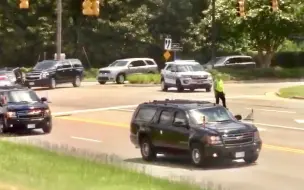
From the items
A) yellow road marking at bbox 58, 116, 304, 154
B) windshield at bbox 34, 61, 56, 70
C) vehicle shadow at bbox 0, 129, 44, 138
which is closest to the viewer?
yellow road marking at bbox 58, 116, 304, 154

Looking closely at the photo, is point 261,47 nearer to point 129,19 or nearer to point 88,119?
point 129,19

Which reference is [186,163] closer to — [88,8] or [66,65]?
[88,8]

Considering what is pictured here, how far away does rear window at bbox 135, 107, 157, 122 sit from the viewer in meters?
21.4

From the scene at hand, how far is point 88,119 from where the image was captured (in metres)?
33.5

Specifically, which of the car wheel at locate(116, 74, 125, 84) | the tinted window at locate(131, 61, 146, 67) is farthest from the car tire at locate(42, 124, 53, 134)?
the tinted window at locate(131, 61, 146, 67)

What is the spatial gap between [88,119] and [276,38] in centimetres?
3739

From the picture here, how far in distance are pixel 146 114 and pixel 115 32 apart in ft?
176

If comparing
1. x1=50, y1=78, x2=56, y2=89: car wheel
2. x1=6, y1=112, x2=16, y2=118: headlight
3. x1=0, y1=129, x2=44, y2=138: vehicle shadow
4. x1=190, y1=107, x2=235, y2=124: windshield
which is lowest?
x1=50, y1=78, x2=56, y2=89: car wheel

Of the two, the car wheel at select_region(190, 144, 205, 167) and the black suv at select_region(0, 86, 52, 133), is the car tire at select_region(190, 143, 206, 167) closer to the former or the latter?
the car wheel at select_region(190, 144, 205, 167)

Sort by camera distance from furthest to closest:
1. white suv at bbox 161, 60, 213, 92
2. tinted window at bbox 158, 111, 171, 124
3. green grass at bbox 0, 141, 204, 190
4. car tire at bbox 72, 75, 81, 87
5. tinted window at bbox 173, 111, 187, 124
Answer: car tire at bbox 72, 75, 81, 87, white suv at bbox 161, 60, 213, 92, tinted window at bbox 158, 111, 171, 124, tinted window at bbox 173, 111, 187, 124, green grass at bbox 0, 141, 204, 190

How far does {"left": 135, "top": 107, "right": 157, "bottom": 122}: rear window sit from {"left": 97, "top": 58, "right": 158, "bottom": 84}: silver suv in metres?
36.6

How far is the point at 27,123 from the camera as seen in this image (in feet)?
91.4

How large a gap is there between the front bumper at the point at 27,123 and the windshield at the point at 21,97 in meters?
0.98

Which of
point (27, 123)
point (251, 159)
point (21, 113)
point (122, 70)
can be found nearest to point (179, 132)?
point (251, 159)
